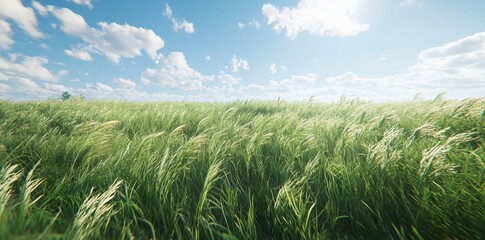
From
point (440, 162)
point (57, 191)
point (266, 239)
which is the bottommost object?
point (266, 239)

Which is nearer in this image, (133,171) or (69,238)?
(69,238)

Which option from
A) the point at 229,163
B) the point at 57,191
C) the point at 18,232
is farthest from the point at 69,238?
the point at 229,163

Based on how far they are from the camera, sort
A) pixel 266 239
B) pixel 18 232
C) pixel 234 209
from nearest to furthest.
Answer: pixel 18 232, pixel 266 239, pixel 234 209

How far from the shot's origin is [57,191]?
107cm

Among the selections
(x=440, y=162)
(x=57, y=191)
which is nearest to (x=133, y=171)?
(x=57, y=191)

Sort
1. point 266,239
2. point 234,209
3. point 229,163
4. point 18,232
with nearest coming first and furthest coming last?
point 18,232, point 266,239, point 234,209, point 229,163

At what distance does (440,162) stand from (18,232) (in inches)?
70.3

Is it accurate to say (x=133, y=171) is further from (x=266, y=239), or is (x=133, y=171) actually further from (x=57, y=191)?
(x=266, y=239)

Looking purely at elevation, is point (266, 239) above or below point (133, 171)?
below

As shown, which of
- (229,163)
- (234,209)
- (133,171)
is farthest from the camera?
(229,163)

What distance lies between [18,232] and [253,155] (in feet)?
4.03

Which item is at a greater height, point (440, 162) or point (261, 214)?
point (440, 162)

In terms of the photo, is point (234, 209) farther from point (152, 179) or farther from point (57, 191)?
point (57, 191)

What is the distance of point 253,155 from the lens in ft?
5.09
